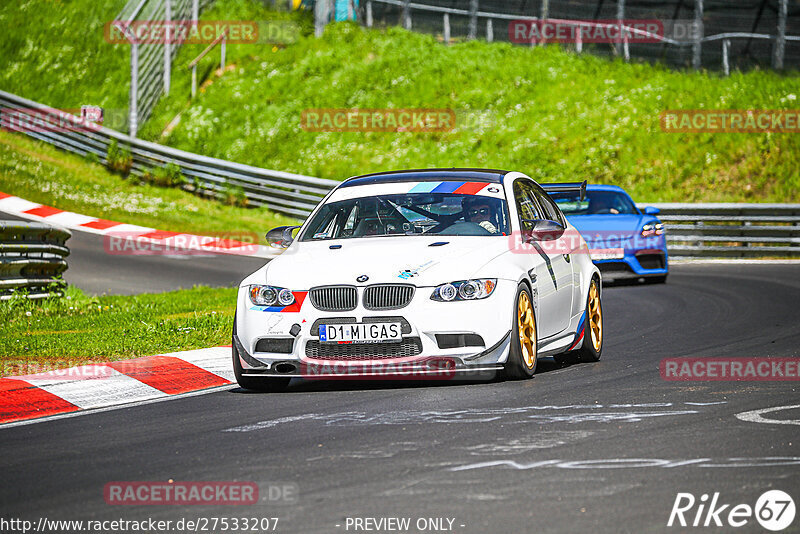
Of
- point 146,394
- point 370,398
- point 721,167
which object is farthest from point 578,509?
point 721,167

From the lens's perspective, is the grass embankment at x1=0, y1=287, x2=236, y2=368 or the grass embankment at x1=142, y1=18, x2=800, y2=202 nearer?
the grass embankment at x1=0, y1=287, x2=236, y2=368

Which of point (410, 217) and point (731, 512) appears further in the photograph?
point (410, 217)

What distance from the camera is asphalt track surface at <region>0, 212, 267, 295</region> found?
18.0m

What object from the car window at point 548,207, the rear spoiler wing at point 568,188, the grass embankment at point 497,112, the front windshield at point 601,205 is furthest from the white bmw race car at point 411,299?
the grass embankment at point 497,112

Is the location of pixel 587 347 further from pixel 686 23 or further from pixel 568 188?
pixel 686 23

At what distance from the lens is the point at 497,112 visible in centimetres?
3186

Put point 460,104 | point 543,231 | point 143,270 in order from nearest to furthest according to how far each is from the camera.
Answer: point 543,231
point 143,270
point 460,104

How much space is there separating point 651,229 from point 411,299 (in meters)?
10.3

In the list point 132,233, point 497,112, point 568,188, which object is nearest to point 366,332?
point 568,188

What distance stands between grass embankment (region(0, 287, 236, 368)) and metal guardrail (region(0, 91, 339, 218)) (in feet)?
35.9

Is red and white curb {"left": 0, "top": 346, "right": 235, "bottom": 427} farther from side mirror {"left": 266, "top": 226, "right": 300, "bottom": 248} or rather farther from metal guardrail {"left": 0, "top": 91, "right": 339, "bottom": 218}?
metal guardrail {"left": 0, "top": 91, "right": 339, "bottom": 218}

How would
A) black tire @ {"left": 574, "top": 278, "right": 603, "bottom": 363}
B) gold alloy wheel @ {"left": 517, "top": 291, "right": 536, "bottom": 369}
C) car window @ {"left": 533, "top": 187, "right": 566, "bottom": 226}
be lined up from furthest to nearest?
car window @ {"left": 533, "top": 187, "right": 566, "bottom": 226} → black tire @ {"left": 574, "top": 278, "right": 603, "bottom": 363} → gold alloy wheel @ {"left": 517, "top": 291, "right": 536, "bottom": 369}

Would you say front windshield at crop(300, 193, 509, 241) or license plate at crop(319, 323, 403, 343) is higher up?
front windshield at crop(300, 193, 509, 241)

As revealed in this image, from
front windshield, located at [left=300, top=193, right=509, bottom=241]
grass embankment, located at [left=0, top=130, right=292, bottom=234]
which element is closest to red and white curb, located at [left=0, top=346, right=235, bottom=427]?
front windshield, located at [left=300, top=193, right=509, bottom=241]
